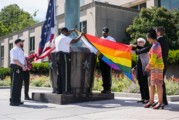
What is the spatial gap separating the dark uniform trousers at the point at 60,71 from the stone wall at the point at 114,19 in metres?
13.6

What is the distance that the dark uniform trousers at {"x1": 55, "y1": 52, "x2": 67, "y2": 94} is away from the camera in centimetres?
678

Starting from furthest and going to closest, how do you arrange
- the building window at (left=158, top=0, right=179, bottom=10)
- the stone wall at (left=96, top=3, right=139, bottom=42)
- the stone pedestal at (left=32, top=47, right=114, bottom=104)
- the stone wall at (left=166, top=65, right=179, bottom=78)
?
the building window at (left=158, top=0, right=179, bottom=10) < the stone wall at (left=96, top=3, right=139, bottom=42) < the stone wall at (left=166, top=65, right=179, bottom=78) < the stone pedestal at (left=32, top=47, right=114, bottom=104)

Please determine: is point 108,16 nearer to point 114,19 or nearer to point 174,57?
point 114,19

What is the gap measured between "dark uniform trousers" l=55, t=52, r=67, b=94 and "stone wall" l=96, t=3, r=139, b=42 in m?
13.6

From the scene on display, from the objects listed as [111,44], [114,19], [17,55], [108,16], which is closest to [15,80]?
[17,55]

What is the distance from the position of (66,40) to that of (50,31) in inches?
78.2

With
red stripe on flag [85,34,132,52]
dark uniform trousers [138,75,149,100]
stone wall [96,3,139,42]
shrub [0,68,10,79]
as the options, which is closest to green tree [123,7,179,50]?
stone wall [96,3,139,42]

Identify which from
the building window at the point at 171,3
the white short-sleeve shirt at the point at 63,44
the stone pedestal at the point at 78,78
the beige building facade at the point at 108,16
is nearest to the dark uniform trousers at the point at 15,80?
the stone pedestal at the point at 78,78

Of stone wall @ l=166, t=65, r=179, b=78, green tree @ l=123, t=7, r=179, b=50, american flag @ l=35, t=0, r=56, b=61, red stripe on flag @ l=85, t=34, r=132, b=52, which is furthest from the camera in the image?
green tree @ l=123, t=7, r=179, b=50

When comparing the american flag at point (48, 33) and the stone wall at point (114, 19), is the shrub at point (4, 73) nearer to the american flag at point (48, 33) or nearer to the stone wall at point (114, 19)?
the stone wall at point (114, 19)

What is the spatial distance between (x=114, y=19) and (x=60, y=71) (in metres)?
15.3

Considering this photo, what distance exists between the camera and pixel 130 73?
7062 millimetres

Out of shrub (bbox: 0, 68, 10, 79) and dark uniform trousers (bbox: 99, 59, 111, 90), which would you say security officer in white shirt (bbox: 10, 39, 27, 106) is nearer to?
dark uniform trousers (bbox: 99, 59, 111, 90)

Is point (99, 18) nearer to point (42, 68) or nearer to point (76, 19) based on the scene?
point (42, 68)
